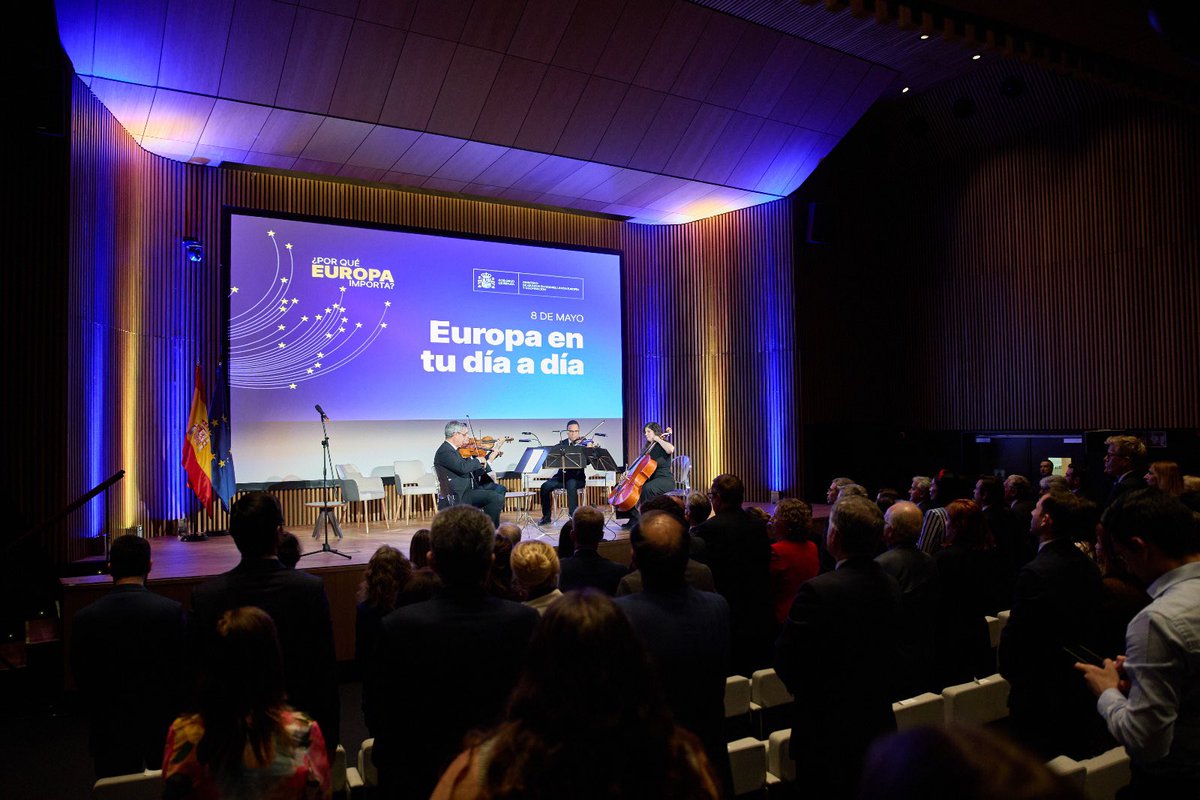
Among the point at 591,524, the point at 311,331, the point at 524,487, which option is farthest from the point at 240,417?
the point at 591,524

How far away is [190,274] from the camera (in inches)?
344

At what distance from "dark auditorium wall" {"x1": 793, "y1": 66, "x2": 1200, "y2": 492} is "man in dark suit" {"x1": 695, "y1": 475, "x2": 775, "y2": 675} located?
7.33 m

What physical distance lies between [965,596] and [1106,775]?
159 cm

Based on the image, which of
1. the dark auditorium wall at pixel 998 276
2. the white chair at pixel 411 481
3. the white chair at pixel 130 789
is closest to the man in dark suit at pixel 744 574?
the white chair at pixel 130 789

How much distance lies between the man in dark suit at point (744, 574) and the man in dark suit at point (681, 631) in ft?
5.60

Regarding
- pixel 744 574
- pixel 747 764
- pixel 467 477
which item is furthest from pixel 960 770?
pixel 467 477

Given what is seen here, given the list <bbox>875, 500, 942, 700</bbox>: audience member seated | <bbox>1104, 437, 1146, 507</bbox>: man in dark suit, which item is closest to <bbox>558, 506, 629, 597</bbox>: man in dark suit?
<bbox>875, 500, 942, 700</bbox>: audience member seated

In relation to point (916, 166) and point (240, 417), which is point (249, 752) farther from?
point (916, 166)

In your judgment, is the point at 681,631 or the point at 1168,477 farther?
the point at 1168,477

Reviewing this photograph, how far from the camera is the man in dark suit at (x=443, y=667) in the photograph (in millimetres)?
1995

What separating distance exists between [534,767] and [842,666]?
1615 mm

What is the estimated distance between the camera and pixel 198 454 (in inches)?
300

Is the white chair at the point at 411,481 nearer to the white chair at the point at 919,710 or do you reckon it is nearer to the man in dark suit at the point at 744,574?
the man in dark suit at the point at 744,574

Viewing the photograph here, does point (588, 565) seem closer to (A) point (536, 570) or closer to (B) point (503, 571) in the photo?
(B) point (503, 571)
